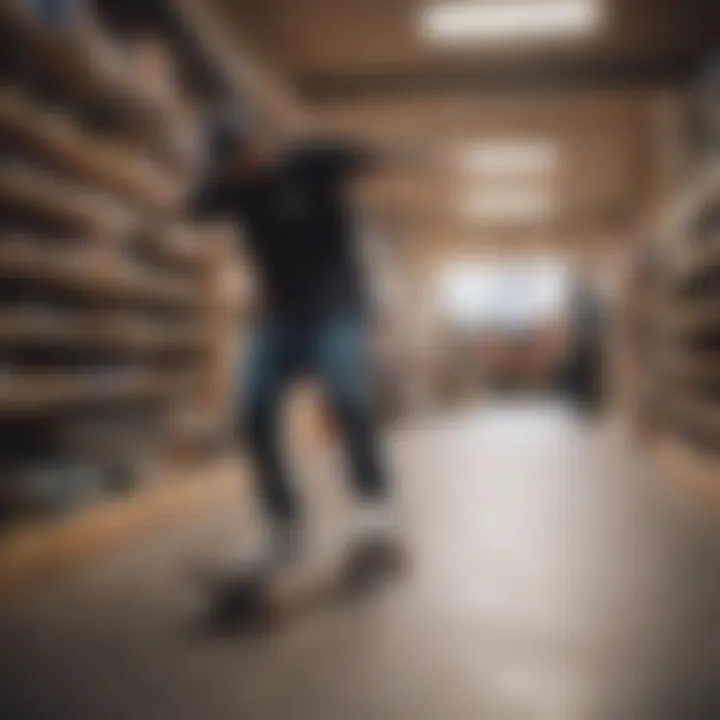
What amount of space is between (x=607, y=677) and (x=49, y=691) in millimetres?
606

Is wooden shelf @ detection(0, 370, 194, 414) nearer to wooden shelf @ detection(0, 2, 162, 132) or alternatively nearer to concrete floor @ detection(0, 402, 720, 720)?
concrete floor @ detection(0, 402, 720, 720)

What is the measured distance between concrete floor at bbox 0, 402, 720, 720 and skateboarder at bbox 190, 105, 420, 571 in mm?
245

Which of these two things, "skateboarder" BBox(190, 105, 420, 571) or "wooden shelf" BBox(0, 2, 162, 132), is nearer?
"skateboarder" BBox(190, 105, 420, 571)

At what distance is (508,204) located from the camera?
193 inches

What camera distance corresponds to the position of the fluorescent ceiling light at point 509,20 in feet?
8.52

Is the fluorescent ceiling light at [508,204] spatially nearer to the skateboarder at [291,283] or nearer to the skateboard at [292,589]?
the skateboarder at [291,283]

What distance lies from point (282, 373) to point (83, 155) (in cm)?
74

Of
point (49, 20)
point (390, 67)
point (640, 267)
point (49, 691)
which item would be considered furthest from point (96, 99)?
point (640, 267)

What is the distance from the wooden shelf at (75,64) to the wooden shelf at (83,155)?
3.3 inches

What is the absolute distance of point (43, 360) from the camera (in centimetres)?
196

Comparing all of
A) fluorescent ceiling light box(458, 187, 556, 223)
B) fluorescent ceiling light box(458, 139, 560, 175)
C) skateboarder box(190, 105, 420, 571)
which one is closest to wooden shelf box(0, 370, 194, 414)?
skateboarder box(190, 105, 420, 571)

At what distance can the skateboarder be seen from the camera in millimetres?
1464

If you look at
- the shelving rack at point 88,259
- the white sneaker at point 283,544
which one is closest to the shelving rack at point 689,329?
the white sneaker at point 283,544

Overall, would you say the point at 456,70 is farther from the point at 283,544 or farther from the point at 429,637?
→ the point at 429,637
